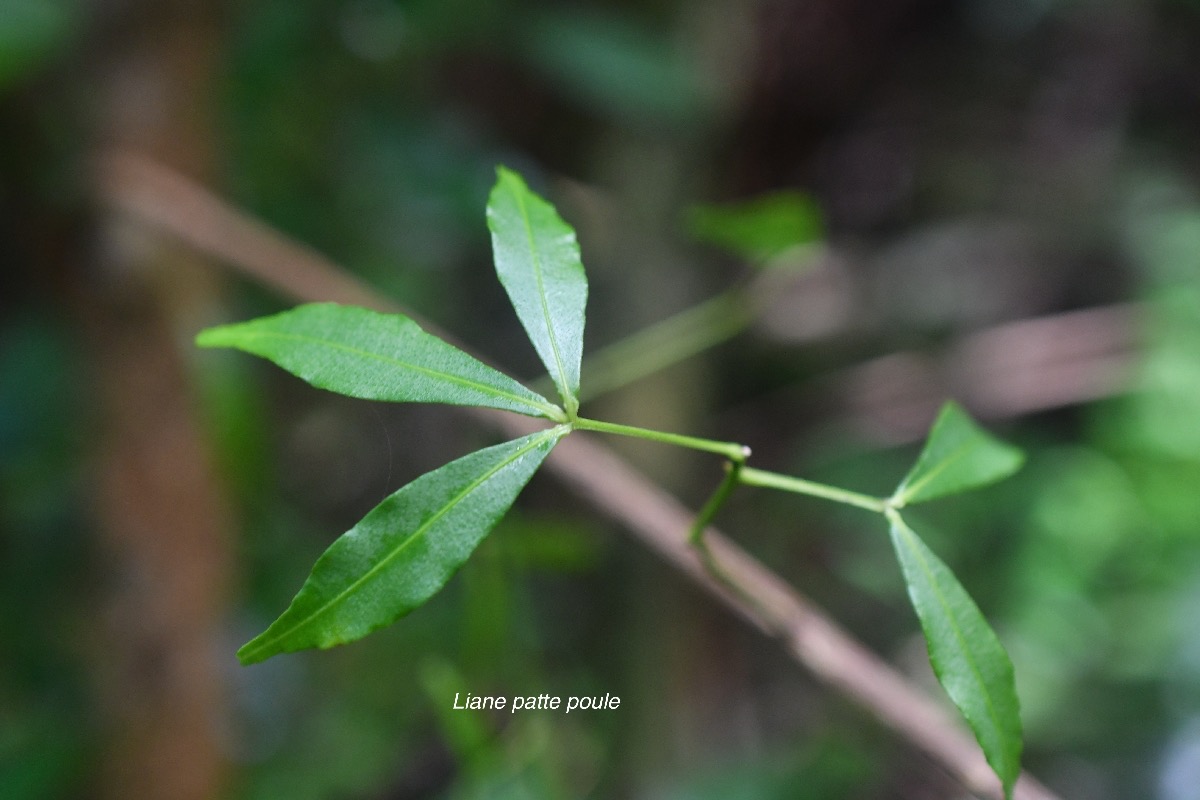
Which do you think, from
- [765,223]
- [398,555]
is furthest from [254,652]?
[765,223]

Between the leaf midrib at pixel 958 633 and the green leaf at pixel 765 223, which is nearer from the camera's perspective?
the leaf midrib at pixel 958 633

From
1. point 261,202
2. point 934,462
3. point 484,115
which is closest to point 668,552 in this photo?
point 934,462

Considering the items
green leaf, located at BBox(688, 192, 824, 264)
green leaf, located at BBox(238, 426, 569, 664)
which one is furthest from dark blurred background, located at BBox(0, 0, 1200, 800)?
green leaf, located at BBox(238, 426, 569, 664)

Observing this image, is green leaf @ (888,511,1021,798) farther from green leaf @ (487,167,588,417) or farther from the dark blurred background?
the dark blurred background

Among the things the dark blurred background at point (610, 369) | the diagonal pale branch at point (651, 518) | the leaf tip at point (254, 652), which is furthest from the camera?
the dark blurred background at point (610, 369)

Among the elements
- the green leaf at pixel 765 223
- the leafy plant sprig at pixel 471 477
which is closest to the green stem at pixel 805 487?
the leafy plant sprig at pixel 471 477

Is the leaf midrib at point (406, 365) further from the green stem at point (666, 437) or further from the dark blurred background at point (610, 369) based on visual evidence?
the dark blurred background at point (610, 369)
